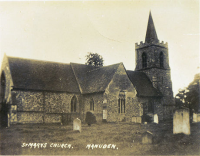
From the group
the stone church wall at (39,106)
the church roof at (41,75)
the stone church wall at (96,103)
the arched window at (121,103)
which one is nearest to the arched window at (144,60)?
the arched window at (121,103)

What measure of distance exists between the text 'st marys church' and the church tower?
2.94 meters

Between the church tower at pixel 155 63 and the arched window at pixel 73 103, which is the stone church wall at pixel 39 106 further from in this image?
the church tower at pixel 155 63

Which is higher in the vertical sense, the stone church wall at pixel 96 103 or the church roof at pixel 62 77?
the church roof at pixel 62 77

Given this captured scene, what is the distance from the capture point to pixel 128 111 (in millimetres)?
28344

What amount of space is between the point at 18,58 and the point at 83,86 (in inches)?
351

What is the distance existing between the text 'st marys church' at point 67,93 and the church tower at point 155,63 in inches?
116

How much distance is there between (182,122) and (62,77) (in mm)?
18730

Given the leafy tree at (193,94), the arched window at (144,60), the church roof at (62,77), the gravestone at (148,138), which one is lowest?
the gravestone at (148,138)

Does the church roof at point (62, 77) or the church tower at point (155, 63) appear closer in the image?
the church roof at point (62, 77)

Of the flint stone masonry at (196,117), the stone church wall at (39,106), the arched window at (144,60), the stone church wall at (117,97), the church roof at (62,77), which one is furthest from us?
the arched window at (144,60)

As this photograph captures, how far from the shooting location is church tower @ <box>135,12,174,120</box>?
36153 mm

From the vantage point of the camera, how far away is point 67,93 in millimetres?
→ 28688

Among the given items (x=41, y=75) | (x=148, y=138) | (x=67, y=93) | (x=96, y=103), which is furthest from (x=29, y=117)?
(x=148, y=138)

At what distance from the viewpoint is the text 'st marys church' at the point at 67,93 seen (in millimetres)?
25656
